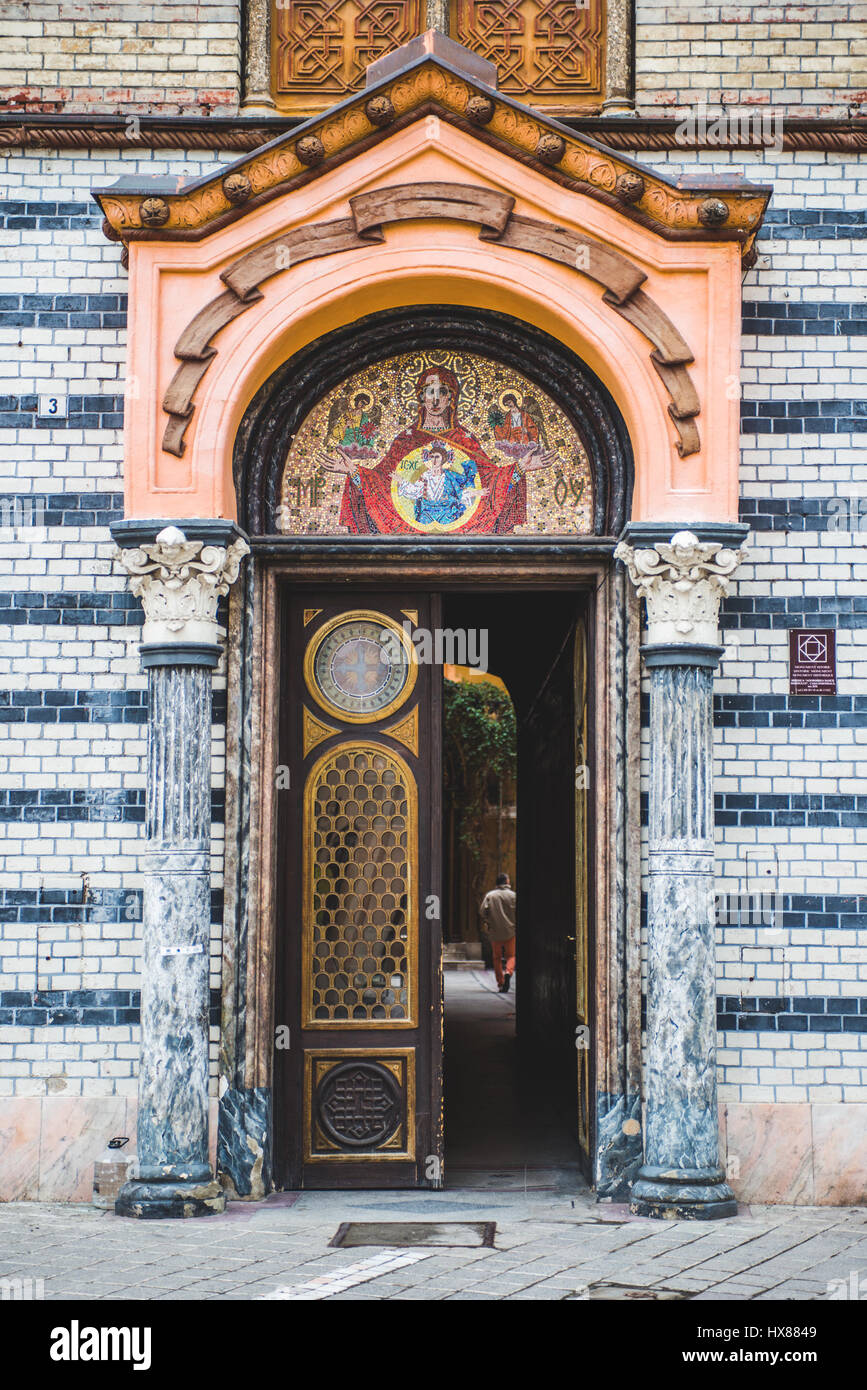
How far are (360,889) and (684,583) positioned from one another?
2351 millimetres

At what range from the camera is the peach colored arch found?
7270mm

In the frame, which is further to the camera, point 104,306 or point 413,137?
point 104,306

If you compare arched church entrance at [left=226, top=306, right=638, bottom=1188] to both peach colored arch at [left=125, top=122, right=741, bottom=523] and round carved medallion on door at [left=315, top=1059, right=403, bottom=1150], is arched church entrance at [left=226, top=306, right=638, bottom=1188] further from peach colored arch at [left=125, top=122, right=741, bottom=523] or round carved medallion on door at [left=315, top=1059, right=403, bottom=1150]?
peach colored arch at [left=125, top=122, right=741, bottom=523]

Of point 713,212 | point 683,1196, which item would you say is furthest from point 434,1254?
point 713,212

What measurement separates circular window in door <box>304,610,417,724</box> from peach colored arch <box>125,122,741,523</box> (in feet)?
3.18

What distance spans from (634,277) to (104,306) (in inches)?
111

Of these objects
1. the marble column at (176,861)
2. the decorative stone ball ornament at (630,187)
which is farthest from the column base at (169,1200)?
the decorative stone ball ornament at (630,187)

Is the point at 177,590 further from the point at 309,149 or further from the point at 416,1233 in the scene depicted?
the point at 416,1233

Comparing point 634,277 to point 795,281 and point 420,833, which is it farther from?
point 420,833

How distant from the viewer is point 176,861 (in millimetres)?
7035

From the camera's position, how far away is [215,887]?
24.6 ft

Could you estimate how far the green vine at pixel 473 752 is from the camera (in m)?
26.4

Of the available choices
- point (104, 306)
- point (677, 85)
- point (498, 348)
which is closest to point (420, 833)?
point (498, 348)

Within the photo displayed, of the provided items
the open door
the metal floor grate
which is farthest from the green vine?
the metal floor grate
